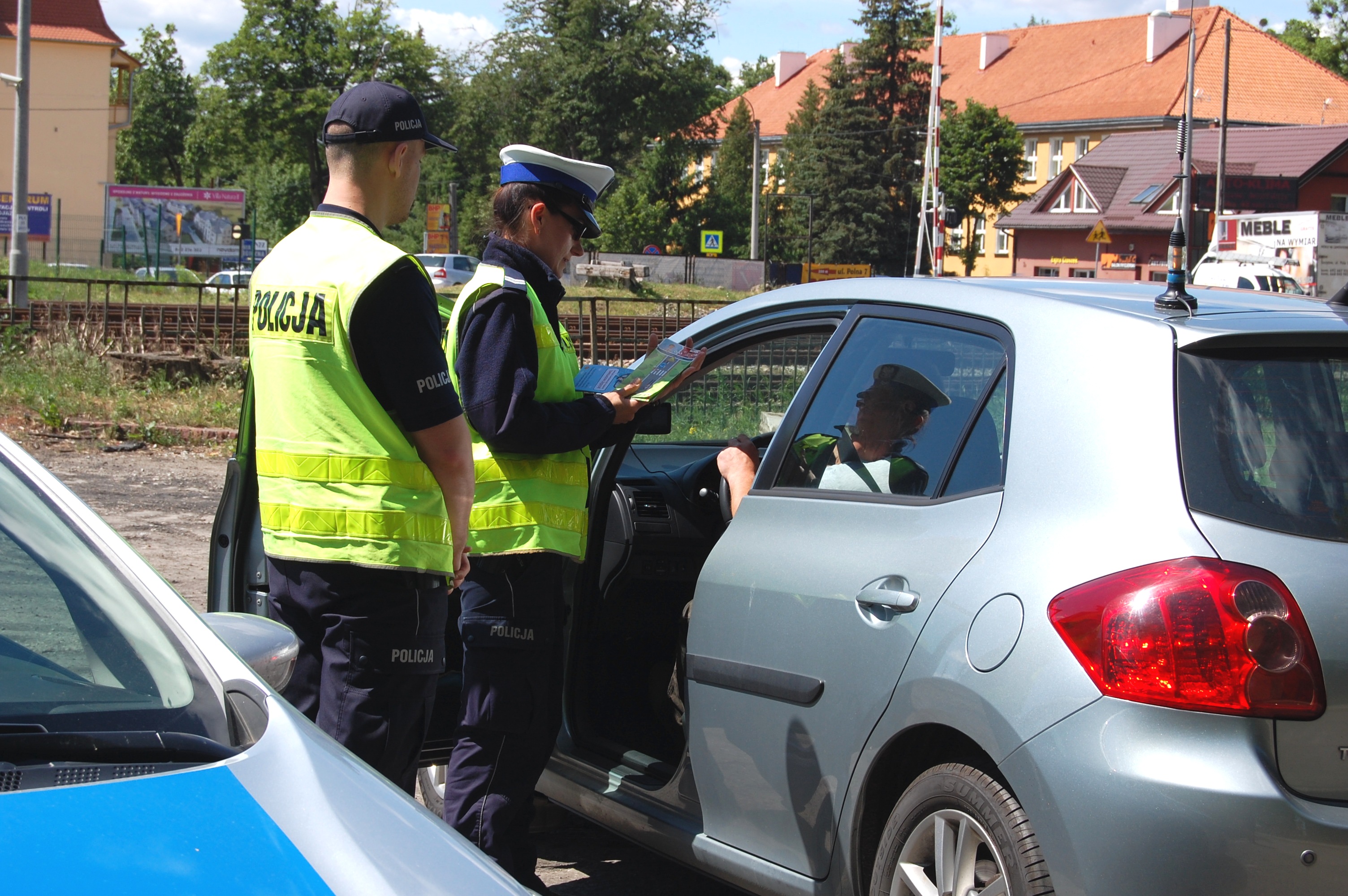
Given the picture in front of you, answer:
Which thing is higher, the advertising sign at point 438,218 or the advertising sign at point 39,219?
the advertising sign at point 438,218

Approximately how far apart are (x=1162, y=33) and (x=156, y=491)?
69668mm

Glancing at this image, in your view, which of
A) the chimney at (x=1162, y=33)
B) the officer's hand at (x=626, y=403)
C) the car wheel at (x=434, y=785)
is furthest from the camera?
the chimney at (x=1162, y=33)

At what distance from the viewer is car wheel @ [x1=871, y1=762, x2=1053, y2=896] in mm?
2344

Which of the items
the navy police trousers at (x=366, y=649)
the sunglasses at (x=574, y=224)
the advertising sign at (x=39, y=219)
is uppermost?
the advertising sign at (x=39, y=219)

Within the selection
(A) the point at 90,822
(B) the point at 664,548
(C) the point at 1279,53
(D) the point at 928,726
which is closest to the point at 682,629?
(B) the point at 664,548

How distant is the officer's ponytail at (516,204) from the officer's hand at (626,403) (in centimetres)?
49

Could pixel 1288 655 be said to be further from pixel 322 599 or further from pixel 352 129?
pixel 352 129

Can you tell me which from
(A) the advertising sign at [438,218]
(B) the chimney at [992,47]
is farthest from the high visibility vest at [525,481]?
(B) the chimney at [992,47]

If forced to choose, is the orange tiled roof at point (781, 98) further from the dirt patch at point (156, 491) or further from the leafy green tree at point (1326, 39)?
the dirt patch at point (156, 491)

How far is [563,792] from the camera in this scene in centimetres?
369

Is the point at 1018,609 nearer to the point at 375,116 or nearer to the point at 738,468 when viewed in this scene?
the point at 738,468

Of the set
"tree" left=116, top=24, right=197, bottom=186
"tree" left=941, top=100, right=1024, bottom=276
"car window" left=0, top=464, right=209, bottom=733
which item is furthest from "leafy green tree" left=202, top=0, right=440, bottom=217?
"car window" left=0, top=464, right=209, bottom=733

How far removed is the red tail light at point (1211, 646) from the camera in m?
2.20

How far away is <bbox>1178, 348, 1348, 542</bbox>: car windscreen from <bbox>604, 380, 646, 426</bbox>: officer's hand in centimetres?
132
